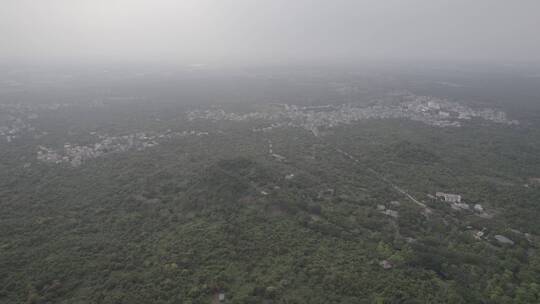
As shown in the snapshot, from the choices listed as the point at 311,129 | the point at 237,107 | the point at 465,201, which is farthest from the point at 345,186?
the point at 237,107

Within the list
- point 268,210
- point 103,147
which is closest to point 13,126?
point 103,147

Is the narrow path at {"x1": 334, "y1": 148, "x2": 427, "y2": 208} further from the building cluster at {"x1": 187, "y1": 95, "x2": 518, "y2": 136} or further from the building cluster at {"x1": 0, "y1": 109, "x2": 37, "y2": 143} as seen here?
the building cluster at {"x1": 0, "y1": 109, "x2": 37, "y2": 143}

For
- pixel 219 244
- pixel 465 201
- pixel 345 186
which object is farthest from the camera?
pixel 345 186

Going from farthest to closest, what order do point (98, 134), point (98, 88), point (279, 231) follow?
point (98, 88) < point (98, 134) < point (279, 231)

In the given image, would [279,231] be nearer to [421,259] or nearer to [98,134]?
[421,259]

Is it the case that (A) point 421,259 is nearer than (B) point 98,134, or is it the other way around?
(A) point 421,259

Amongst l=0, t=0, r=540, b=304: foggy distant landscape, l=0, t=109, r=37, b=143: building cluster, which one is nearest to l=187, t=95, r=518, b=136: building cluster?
l=0, t=0, r=540, b=304: foggy distant landscape

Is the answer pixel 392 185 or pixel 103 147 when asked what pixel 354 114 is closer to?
pixel 392 185

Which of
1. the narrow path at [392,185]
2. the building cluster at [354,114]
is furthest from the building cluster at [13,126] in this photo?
the narrow path at [392,185]
